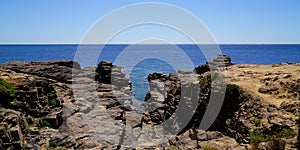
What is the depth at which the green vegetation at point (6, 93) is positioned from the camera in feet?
77.5

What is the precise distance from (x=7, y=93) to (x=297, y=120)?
68.0 ft

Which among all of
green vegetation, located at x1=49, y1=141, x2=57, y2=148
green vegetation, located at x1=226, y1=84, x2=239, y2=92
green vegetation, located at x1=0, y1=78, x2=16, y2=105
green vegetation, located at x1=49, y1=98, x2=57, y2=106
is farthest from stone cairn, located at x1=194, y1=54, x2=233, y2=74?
green vegetation, located at x1=0, y1=78, x2=16, y2=105

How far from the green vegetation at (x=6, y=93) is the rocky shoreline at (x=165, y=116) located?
0.24ft

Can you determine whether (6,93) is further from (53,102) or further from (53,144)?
(53,144)

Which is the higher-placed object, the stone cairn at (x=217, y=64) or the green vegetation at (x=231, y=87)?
the stone cairn at (x=217, y=64)

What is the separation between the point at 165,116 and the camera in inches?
1373

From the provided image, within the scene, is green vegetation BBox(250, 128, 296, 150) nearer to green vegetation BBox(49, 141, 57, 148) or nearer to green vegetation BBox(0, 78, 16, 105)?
green vegetation BBox(49, 141, 57, 148)

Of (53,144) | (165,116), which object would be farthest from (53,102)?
(165,116)

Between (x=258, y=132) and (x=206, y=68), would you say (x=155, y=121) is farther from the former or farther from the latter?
(x=258, y=132)

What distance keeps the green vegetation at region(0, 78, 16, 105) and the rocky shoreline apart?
0.07 m

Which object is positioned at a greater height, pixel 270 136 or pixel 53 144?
pixel 270 136

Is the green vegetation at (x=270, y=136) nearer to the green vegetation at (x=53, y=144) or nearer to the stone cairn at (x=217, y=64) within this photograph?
the green vegetation at (x=53, y=144)

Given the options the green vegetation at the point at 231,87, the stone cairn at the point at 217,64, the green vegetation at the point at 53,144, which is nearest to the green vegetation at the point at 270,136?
the green vegetation at the point at 231,87

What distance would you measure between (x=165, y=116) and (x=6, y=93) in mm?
17051
